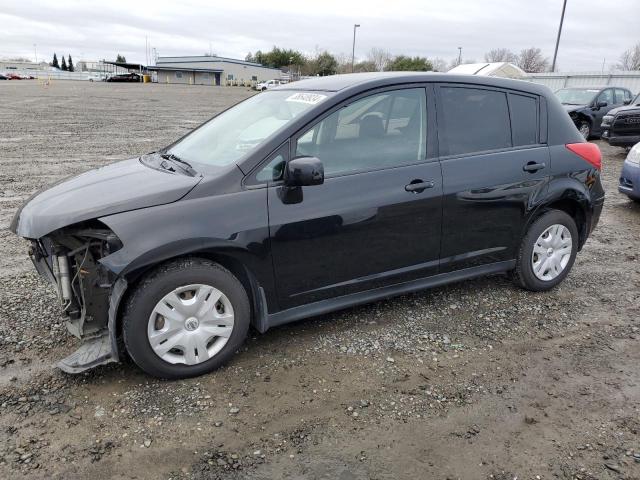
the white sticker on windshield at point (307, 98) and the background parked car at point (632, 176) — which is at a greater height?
the white sticker on windshield at point (307, 98)

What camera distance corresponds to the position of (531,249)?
14.1 feet

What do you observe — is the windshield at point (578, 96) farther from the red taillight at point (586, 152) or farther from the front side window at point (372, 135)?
the front side window at point (372, 135)

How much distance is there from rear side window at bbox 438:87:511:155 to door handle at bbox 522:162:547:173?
0.73 feet

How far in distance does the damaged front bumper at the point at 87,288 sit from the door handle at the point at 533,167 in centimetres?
309

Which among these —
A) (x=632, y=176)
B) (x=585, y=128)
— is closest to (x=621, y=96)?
(x=585, y=128)

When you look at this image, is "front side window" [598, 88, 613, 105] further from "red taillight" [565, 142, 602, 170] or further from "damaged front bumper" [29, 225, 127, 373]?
"damaged front bumper" [29, 225, 127, 373]

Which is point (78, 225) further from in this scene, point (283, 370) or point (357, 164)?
point (357, 164)

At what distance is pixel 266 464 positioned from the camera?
249cm

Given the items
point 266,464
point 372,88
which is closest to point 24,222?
point 266,464

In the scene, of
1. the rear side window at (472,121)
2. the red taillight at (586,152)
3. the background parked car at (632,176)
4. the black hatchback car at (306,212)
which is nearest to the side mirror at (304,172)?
the black hatchback car at (306,212)

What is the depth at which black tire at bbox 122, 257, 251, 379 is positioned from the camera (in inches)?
114

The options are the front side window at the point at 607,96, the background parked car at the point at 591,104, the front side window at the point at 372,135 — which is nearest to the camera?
the front side window at the point at 372,135

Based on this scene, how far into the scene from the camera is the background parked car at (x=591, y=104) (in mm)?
15016

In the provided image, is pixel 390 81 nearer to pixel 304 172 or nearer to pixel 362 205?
pixel 362 205
